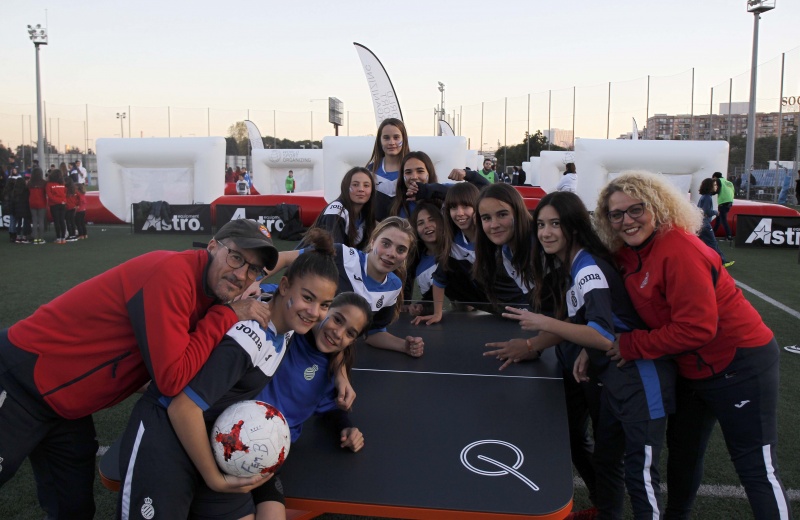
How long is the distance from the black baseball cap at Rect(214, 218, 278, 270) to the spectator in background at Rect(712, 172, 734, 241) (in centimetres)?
1153

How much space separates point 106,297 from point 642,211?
6.30ft

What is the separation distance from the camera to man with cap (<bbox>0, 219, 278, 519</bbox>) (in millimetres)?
1829

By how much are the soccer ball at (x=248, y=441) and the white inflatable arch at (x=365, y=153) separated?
1030 centimetres

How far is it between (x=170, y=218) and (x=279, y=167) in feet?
25.0

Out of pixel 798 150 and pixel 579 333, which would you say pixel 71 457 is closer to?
pixel 579 333

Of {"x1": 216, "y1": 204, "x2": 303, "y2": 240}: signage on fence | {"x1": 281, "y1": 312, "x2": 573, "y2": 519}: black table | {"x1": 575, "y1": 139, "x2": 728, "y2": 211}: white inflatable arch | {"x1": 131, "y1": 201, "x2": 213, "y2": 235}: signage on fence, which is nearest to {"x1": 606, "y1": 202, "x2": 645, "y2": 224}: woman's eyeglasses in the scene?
{"x1": 281, "y1": 312, "x2": 573, "y2": 519}: black table

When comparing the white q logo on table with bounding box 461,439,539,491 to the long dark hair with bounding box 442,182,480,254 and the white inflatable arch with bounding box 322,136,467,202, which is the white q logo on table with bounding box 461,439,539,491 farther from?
the white inflatable arch with bounding box 322,136,467,202

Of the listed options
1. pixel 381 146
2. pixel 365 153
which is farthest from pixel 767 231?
pixel 381 146

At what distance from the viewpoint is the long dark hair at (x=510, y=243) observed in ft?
10.9

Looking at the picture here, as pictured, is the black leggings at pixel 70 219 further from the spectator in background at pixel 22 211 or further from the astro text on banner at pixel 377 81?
the astro text on banner at pixel 377 81

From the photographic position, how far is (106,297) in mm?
1903

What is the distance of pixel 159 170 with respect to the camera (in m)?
14.9

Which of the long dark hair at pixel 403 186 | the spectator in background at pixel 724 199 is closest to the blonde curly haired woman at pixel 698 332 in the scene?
the long dark hair at pixel 403 186

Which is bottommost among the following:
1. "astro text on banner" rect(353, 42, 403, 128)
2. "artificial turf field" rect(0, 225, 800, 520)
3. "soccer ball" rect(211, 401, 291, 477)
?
"artificial turf field" rect(0, 225, 800, 520)
